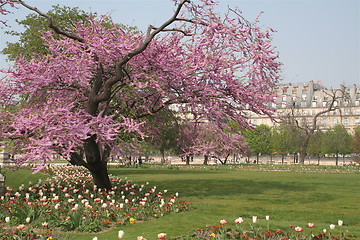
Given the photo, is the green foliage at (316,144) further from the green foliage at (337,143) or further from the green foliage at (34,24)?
the green foliage at (34,24)

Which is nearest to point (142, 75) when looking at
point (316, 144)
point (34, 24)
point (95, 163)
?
point (95, 163)

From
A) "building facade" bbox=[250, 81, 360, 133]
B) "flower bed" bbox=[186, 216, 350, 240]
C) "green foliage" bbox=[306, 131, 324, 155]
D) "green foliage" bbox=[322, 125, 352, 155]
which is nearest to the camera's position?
"flower bed" bbox=[186, 216, 350, 240]

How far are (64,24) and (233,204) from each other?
70.6 ft

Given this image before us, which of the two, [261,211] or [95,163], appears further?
[95,163]

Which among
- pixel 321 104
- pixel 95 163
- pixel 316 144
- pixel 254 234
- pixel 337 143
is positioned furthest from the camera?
pixel 321 104

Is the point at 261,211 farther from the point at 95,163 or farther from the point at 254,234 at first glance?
the point at 95,163

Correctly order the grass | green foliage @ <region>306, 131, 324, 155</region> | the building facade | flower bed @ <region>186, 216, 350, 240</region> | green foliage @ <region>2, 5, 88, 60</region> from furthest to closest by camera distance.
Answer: the building facade, green foliage @ <region>306, 131, 324, 155</region>, green foliage @ <region>2, 5, 88, 60</region>, the grass, flower bed @ <region>186, 216, 350, 240</region>

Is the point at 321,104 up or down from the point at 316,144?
up

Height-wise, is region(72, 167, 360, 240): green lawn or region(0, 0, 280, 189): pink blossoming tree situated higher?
region(0, 0, 280, 189): pink blossoming tree

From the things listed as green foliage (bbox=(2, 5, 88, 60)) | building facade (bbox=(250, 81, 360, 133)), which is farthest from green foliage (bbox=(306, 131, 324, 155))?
green foliage (bbox=(2, 5, 88, 60))

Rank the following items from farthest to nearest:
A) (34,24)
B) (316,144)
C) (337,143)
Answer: (316,144) < (337,143) < (34,24)

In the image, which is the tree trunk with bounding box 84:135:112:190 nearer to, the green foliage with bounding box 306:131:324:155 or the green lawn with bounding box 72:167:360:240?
the green lawn with bounding box 72:167:360:240

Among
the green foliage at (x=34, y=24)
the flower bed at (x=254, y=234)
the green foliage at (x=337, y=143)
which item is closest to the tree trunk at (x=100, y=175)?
the flower bed at (x=254, y=234)

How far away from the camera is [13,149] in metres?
14.2
